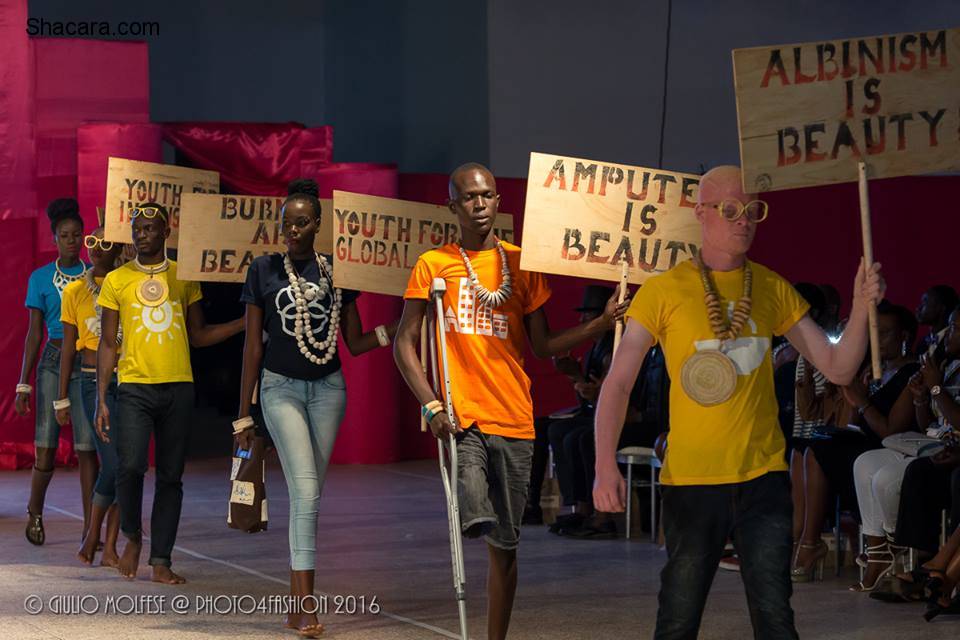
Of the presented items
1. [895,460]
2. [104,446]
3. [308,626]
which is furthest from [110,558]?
[895,460]

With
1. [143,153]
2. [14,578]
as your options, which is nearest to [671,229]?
[14,578]

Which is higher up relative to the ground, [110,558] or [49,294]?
[49,294]

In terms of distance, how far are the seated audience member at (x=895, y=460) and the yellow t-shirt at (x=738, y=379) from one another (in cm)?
319

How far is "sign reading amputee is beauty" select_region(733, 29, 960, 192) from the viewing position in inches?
→ 209

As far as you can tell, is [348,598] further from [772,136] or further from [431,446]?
[431,446]

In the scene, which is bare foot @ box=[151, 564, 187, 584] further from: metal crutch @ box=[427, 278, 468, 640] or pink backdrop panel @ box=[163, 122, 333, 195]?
pink backdrop panel @ box=[163, 122, 333, 195]

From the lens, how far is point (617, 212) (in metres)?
6.33

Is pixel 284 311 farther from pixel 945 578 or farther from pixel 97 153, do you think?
pixel 97 153

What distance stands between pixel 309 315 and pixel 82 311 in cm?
268

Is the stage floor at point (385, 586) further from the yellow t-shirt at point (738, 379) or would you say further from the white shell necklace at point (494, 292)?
the yellow t-shirt at point (738, 379)

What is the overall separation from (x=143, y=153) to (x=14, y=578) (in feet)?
20.9

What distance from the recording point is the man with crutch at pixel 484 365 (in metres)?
5.65

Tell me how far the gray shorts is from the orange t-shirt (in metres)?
0.05

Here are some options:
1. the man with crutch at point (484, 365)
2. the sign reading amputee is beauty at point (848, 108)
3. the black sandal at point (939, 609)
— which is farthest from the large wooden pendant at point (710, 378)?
the black sandal at point (939, 609)
